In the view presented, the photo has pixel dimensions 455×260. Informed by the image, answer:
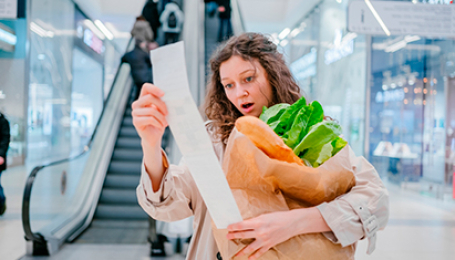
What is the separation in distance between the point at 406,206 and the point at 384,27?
10.3ft

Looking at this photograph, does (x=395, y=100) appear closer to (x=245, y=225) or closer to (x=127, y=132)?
(x=127, y=132)

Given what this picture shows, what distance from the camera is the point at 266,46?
1077 millimetres

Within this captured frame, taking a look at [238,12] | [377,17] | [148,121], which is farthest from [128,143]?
[148,121]

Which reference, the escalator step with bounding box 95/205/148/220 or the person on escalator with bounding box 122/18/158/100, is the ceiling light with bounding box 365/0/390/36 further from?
the escalator step with bounding box 95/205/148/220

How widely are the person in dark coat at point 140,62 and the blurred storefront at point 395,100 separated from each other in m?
2.60

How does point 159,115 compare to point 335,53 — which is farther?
point 335,53

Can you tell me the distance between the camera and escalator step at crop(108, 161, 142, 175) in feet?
18.3

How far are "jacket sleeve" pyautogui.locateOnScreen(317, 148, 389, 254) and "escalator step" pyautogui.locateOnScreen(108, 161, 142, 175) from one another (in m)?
5.14

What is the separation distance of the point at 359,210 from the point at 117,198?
4.98 meters

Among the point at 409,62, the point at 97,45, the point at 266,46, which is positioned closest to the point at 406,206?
the point at 409,62

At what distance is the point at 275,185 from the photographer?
2.29 feet

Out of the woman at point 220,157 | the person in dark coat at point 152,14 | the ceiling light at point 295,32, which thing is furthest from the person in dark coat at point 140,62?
the woman at point 220,157

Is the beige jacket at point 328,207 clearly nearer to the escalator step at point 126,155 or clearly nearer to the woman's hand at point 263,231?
the woman's hand at point 263,231

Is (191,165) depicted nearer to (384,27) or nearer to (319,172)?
(319,172)
